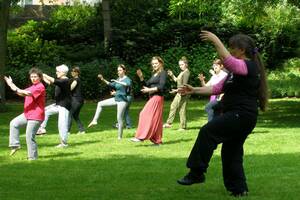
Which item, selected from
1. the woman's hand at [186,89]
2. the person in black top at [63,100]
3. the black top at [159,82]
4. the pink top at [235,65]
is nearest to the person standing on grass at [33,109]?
the person in black top at [63,100]

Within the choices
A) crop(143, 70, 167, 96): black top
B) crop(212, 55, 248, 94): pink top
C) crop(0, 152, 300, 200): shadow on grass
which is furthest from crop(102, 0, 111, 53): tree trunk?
crop(212, 55, 248, 94): pink top

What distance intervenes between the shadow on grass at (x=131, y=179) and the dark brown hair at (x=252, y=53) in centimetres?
127

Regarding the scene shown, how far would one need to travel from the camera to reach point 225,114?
7961mm

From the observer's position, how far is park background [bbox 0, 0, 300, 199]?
9414mm

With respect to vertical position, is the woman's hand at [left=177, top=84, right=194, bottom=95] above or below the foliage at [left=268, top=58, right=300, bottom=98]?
above

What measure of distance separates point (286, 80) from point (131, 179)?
21.7 meters

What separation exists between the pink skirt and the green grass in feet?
0.82

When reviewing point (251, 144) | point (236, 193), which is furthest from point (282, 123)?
point (236, 193)

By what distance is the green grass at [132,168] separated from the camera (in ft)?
28.7

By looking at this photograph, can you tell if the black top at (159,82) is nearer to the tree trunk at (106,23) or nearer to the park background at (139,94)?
the park background at (139,94)

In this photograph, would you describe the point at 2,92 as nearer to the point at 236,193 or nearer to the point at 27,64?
the point at 27,64

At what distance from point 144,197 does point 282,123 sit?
11874mm

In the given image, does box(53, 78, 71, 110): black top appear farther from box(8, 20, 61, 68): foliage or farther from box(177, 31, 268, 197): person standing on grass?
box(8, 20, 61, 68): foliage

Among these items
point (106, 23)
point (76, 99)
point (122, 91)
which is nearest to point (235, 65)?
point (122, 91)
